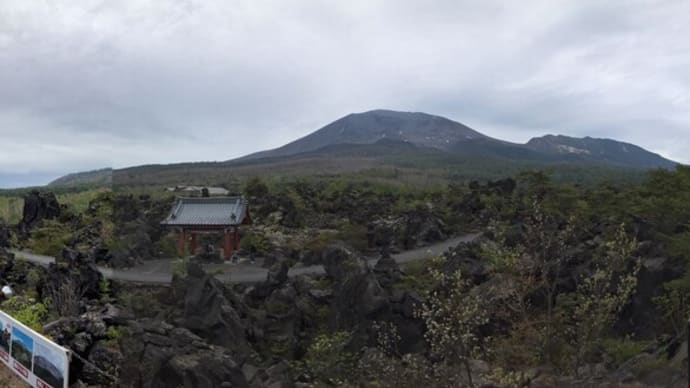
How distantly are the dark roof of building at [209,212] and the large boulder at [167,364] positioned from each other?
53.4 feet

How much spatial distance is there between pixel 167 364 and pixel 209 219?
17778mm

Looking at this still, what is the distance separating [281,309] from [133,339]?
8366mm

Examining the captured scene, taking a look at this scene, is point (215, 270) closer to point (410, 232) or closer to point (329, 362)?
point (410, 232)

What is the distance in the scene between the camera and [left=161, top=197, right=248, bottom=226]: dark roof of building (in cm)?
2653

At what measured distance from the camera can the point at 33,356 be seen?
19.6 feet

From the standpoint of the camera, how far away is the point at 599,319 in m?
6.70

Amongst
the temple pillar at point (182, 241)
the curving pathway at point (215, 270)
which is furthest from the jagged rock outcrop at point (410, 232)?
the temple pillar at point (182, 241)

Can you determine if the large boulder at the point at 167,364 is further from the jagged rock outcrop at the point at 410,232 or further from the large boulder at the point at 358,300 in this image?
the jagged rock outcrop at the point at 410,232

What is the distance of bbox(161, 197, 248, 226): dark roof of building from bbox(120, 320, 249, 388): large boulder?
16.3 metres

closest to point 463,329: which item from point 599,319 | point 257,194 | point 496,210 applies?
point 599,319

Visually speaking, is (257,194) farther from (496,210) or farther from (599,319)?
(599,319)

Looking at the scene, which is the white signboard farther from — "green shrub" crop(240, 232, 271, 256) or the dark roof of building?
"green shrub" crop(240, 232, 271, 256)

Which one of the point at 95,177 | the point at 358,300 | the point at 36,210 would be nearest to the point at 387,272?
the point at 358,300

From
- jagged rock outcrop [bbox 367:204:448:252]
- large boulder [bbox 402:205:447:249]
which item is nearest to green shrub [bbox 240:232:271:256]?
jagged rock outcrop [bbox 367:204:448:252]
